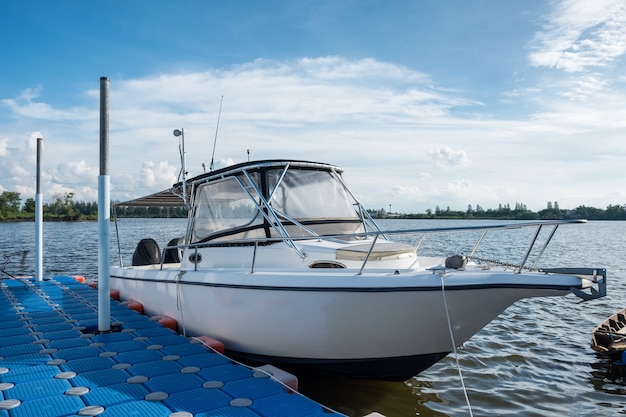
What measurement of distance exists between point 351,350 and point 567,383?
13.0 ft

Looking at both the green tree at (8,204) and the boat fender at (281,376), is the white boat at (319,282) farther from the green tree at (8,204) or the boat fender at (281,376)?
the green tree at (8,204)

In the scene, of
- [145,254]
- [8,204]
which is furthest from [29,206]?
[145,254]

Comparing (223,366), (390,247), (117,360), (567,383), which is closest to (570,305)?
(567,383)

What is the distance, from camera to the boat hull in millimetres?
4535

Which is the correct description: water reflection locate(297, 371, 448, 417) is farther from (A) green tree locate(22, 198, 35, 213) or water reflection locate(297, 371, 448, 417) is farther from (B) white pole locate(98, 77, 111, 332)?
(A) green tree locate(22, 198, 35, 213)

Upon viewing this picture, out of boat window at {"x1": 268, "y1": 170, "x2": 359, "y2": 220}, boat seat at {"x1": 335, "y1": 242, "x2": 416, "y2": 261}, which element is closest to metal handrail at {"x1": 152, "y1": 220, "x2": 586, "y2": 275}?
boat seat at {"x1": 335, "y1": 242, "x2": 416, "y2": 261}

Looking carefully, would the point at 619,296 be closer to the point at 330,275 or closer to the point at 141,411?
the point at 330,275

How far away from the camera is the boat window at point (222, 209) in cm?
647

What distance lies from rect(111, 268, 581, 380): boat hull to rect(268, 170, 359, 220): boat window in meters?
1.32

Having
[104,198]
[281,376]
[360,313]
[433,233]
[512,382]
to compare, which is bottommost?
[512,382]

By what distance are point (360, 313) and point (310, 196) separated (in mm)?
2341

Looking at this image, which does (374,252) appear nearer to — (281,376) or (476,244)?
(476,244)

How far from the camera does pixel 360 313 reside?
4.75 metres

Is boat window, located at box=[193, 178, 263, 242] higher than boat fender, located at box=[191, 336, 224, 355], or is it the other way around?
boat window, located at box=[193, 178, 263, 242]
